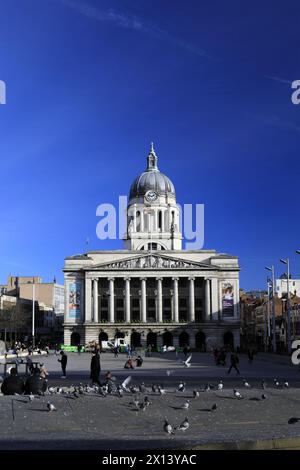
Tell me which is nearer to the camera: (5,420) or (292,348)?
(5,420)

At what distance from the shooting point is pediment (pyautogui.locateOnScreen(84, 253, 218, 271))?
131250mm

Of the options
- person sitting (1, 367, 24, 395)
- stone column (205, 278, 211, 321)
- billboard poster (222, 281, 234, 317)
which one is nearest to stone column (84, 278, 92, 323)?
stone column (205, 278, 211, 321)

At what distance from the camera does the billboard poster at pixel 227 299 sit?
129500mm

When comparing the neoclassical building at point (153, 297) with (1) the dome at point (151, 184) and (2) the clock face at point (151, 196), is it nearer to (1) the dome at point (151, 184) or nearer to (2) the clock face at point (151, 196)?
(2) the clock face at point (151, 196)

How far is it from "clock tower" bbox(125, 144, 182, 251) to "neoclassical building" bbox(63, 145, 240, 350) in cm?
1121

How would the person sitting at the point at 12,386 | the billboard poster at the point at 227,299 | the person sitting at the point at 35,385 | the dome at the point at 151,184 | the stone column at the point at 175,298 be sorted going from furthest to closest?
the dome at the point at 151,184
the stone column at the point at 175,298
the billboard poster at the point at 227,299
the person sitting at the point at 12,386
the person sitting at the point at 35,385

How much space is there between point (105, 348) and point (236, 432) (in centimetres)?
9710

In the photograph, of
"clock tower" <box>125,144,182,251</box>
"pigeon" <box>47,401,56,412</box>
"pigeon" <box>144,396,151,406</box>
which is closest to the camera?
"pigeon" <box>47,401,56,412</box>

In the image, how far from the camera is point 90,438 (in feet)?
50.3

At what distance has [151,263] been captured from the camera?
132 m

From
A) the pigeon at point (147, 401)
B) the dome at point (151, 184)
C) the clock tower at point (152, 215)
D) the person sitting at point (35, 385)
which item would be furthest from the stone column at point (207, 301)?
the pigeon at point (147, 401)

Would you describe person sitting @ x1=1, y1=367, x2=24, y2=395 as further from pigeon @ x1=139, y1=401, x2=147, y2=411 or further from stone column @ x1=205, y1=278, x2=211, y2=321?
stone column @ x1=205, y1=278, x2=211, y2=321
